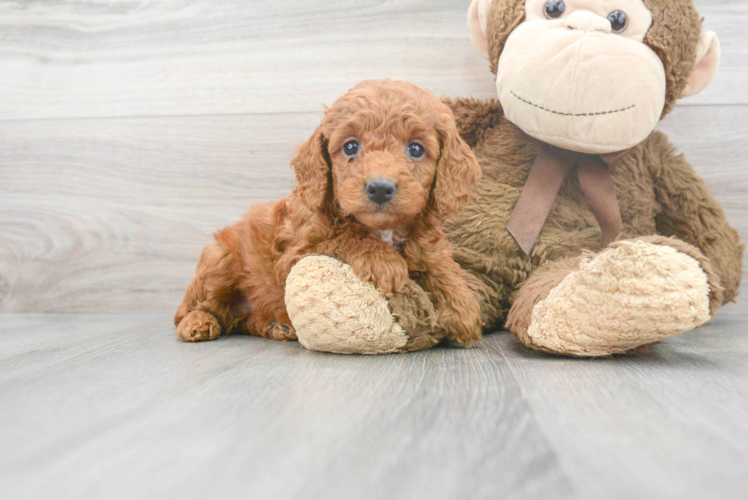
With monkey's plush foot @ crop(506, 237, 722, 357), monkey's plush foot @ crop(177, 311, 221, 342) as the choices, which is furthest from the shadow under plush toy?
monkey's plush foot @ crop(177, 311, 221, 342)

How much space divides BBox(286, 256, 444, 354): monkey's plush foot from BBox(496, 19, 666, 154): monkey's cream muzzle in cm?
54

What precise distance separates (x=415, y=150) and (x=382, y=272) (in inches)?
9.8

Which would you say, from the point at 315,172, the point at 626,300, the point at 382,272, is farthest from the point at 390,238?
the point at 626,300

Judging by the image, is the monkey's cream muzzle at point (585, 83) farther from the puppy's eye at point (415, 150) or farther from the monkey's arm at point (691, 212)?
the puppy's eye at point (415, 150)

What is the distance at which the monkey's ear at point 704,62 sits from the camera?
1.35m

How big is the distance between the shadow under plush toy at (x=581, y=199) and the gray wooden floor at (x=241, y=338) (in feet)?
0.32

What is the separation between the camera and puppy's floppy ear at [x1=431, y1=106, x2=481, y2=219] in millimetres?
1106

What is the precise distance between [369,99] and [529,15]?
1.87ft

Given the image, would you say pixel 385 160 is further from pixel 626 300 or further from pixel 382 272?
pixel 626 300

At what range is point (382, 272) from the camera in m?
1.10

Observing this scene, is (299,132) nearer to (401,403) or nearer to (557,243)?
(557,243)

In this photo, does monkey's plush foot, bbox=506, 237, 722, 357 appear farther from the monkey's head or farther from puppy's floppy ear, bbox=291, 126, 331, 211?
puppy's floppy ear, bbox=291, 126, 331, 211

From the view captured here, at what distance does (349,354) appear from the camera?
113 cm

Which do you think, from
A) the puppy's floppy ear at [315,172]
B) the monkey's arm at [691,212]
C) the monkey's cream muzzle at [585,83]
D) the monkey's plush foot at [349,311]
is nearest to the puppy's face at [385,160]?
the puppy's floppy ear at [315,172]
